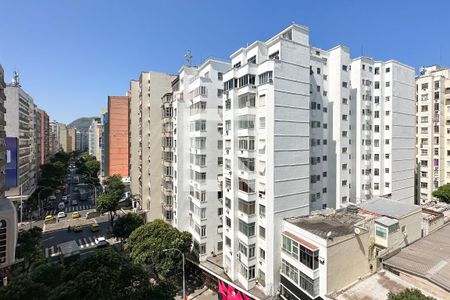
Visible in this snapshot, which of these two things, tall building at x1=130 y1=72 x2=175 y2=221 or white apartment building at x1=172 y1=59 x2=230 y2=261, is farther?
tall building at x1=130 y1=72 x2=175 y2=221

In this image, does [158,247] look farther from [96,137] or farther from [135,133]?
[96,137]

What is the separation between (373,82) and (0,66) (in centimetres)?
6239

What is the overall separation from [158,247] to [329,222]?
65.7ft

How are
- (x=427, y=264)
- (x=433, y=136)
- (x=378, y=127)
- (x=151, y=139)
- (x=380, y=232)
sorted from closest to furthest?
(x=427, y=264), (x=380, y=232), (x=378, y=127), (x=151, y=139), (x=433, y=136)

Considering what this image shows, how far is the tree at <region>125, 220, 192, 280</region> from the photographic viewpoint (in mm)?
29234

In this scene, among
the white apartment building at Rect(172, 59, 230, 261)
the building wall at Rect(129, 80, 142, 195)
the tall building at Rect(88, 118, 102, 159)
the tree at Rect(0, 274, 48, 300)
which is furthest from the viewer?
the tall building at Rect(88, 118, 102, 159)

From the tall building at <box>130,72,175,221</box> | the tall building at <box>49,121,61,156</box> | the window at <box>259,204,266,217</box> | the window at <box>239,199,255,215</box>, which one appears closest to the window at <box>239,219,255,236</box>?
the window at <box>239,199,255,215</box>

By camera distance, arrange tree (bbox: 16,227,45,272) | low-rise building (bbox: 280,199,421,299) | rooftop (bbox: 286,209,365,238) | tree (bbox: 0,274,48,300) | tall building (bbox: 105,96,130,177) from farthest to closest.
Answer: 1. tall building (bbox: 105,96,130,177)
2. tree (bbox: 16,227,45,272)
3. rooftop (bbox: 286,209,365,238)
4. low-rise building (bbox: 280,199,421,299)
5. tree (bbox: 0,274,48,300)

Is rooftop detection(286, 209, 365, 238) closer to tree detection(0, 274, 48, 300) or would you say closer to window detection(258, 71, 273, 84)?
window detection(258, 71, 273, 84)

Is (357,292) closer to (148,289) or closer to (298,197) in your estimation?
(298,197)

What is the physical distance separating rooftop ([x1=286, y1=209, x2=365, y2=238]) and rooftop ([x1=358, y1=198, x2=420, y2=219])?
9.74ft

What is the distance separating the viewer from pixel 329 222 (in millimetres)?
27016

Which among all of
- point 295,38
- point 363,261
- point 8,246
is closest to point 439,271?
point 363,261

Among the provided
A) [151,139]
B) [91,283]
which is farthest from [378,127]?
[91,283]
